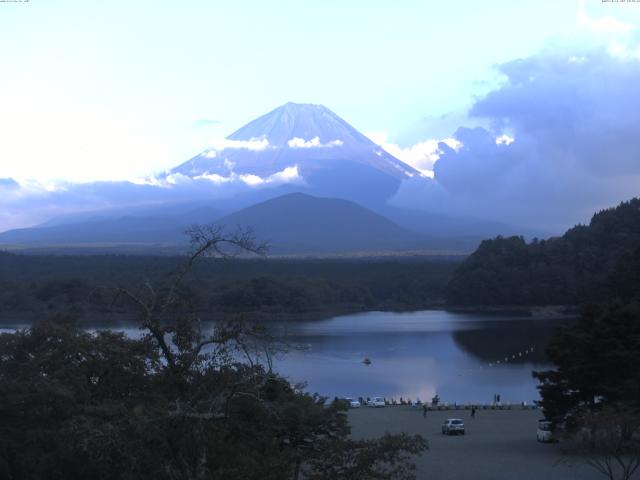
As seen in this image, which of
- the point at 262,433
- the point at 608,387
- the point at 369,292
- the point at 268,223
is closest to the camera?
the point at 262,433

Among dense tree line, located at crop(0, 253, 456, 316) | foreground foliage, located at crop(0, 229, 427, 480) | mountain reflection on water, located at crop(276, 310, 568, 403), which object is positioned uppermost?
→ foreground foliage, located at crop(0, 229, 427, 480)

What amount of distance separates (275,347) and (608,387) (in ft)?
23.1

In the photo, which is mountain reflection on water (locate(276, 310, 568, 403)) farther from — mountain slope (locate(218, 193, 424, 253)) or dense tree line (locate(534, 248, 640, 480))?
mountain slope (locate(218, 193, 424, 253))

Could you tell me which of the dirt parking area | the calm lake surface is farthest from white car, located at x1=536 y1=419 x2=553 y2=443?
the calm lake surface

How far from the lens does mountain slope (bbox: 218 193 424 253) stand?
94.1m

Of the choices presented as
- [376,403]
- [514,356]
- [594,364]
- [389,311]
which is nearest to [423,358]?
[514,356]

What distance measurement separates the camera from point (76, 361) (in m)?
7.45

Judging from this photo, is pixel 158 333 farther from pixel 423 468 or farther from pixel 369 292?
pixel 369 292

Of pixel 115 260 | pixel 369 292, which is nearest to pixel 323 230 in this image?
pixel 115 260

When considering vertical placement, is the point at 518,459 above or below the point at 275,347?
below

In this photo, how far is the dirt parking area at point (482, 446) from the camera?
8.84 m

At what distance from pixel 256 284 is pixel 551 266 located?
1339 centimetres

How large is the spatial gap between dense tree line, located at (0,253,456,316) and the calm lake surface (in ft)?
11.0

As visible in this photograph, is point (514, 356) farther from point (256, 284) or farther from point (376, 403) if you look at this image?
point (256, 284)
